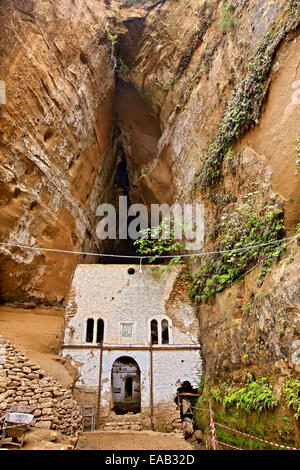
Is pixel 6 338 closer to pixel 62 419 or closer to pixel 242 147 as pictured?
pixel 62 419

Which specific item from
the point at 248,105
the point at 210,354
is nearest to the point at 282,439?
the point at 210,354

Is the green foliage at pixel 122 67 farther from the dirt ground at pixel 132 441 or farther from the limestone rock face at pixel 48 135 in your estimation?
the dirt ground at pixel 132 441

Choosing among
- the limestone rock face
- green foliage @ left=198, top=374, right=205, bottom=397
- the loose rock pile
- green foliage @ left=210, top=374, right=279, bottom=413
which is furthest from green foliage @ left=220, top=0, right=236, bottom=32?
the loose rock pile

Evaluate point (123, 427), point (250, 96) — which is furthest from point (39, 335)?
point (250, 96)

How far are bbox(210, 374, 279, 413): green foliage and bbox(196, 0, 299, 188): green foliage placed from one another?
7.67 metres

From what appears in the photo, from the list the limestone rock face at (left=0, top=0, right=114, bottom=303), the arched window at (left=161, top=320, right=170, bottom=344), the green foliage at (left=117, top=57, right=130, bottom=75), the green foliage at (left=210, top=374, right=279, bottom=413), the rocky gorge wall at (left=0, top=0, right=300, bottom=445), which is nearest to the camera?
the green foliage at (left=210, top=374, right=279, bottom=413)

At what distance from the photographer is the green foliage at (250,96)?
29.9 feet

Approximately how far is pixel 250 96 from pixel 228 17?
20.5ft

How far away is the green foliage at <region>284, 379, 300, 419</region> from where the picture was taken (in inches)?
215

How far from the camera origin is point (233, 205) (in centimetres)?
1082

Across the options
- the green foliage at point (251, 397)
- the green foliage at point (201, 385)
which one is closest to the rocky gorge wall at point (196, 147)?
the green foliage at point (251, 397)

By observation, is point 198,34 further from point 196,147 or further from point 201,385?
point 201,385

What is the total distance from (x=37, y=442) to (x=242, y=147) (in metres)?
10.5

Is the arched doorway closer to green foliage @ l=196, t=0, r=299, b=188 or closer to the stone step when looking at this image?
the stone step
